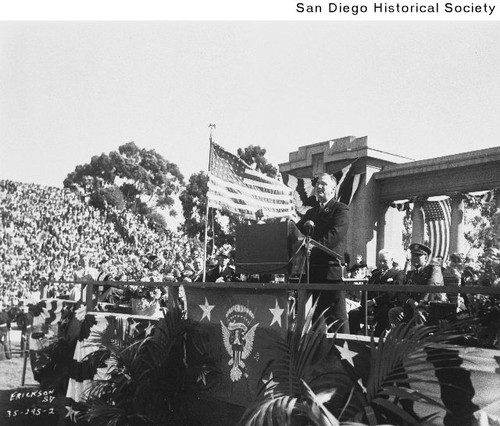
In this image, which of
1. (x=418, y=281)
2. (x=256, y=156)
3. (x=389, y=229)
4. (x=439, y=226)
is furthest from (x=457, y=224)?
(x=256, y=156)

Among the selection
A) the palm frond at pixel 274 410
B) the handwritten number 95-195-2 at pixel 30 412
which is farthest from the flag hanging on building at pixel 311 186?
the palm frond at pixel 274 410

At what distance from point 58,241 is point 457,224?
1350 cm

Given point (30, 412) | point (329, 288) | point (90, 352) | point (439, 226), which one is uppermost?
point (439, 226)

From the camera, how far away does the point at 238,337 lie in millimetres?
4227

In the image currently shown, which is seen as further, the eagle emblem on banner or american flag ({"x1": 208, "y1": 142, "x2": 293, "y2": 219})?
american flag ({"x1": 208, "y1": 142, "x2": 293, "y2": 219})

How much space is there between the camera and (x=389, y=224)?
1576 cm

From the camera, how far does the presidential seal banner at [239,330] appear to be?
12.6ft

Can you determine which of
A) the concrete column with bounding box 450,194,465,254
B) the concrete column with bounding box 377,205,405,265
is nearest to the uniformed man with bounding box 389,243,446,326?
the concrete column with bounding box 450,194,465,254

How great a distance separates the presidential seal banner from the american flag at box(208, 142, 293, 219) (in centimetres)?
248

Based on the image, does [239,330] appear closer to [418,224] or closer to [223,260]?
[223,260]

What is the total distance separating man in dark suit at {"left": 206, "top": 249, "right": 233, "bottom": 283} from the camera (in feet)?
26.9

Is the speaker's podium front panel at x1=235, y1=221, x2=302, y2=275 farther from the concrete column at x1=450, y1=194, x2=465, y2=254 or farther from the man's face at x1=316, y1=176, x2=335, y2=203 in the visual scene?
the concrete column at x1=450, y1=194, x2=465, y2=254
